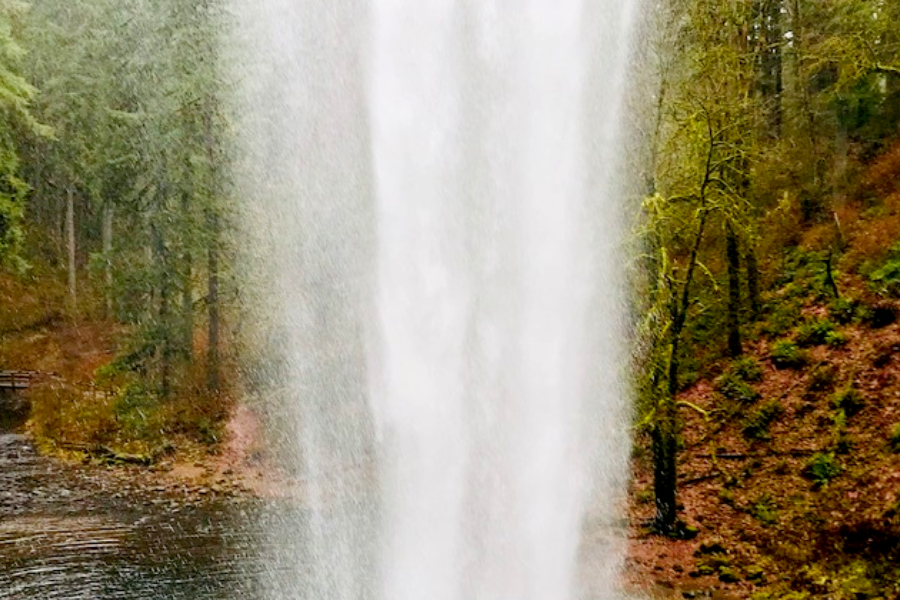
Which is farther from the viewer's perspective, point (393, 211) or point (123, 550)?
point (123, 550)

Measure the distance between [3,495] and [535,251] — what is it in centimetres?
1169

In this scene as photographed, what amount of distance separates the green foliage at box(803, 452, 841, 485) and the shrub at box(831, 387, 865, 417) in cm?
91

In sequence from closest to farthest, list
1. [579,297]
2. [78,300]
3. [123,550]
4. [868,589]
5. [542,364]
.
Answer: [868,589] < [542,364] < [579,297] < [123,550] < [78,300]

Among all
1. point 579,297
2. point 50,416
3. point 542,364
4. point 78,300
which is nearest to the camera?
point 542,364

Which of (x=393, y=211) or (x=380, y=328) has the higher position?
(x=393, y=211)

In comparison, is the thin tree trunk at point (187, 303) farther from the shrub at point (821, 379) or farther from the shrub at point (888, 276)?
the shrub at point (888, 276)

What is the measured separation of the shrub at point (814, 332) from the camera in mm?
13781

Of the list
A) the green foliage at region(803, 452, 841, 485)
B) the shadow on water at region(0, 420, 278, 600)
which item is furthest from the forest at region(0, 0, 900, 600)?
the shadow on water at region(0, 420, 278, 600)

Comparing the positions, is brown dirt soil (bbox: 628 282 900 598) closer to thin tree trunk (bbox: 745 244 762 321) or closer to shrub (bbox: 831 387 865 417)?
shrub (bbox: 831 387 865 417)

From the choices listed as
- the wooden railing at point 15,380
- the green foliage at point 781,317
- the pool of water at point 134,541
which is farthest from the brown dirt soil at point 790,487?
the wooden railing at point 15,380

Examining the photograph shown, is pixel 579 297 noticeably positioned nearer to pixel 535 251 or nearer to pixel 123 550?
pixel 535 251

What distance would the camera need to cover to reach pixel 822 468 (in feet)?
37.1

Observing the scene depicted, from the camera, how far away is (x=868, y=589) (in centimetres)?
846

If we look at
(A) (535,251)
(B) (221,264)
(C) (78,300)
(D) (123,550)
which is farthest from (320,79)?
(C) (78,300)
